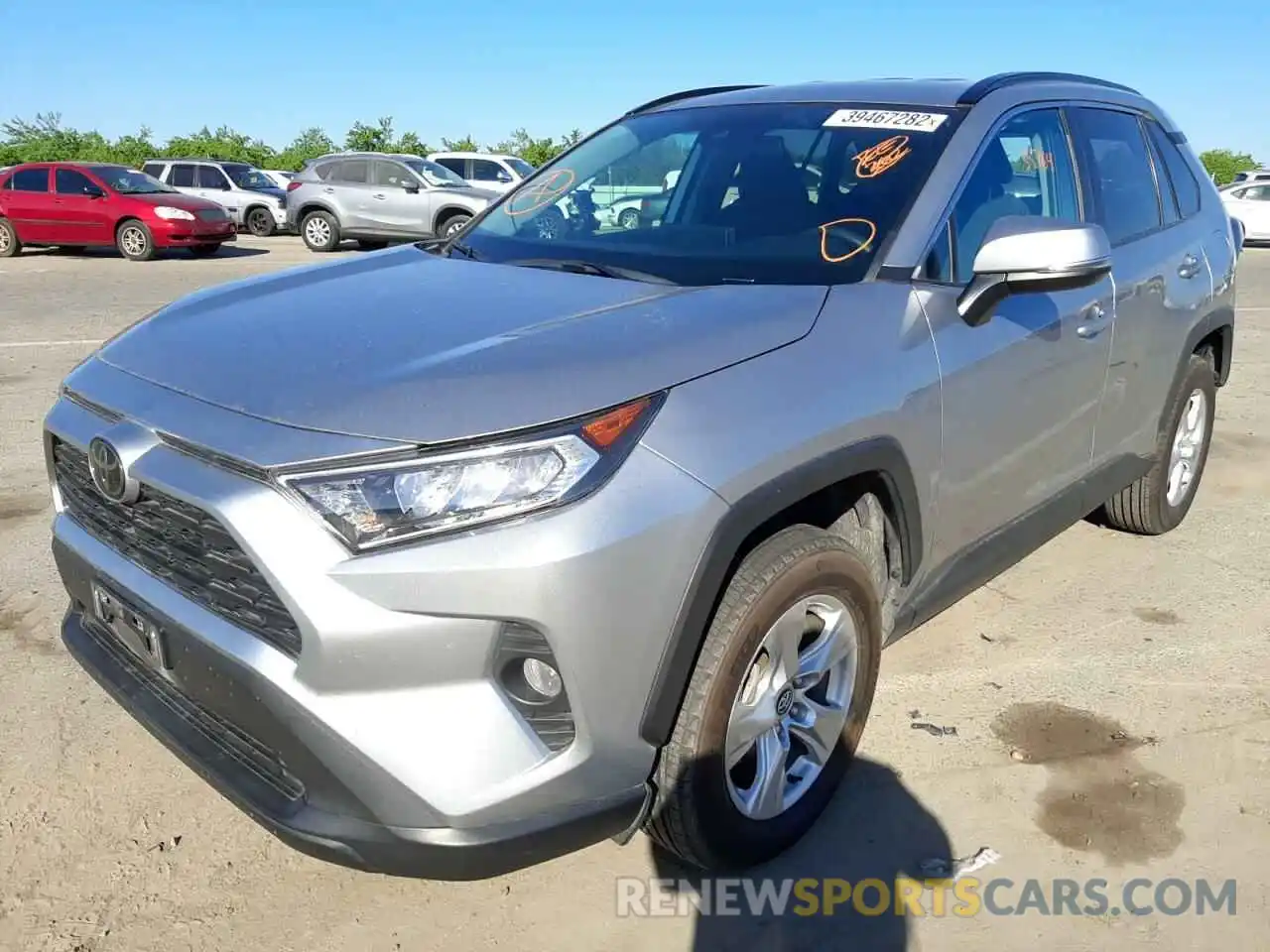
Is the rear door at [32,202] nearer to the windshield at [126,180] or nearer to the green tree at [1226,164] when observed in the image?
the windshield at [126,180]

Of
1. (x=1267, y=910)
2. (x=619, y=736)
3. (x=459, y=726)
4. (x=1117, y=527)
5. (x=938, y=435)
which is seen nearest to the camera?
(x=459, y=726)

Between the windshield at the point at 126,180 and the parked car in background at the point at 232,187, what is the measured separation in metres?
3.66

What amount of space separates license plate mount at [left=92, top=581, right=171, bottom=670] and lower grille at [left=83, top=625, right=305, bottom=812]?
2.6 inches

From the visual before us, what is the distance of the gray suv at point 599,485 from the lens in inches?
73.0

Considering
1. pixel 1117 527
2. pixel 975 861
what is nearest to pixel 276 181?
pixel 1117 527

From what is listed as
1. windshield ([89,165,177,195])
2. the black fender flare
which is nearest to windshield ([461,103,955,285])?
the black fender flare

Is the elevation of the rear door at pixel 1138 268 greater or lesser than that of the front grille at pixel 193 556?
greater

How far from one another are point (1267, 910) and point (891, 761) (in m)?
0.93

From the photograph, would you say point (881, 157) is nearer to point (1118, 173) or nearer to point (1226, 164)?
point (1118, 173)

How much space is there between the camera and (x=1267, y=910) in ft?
7.97

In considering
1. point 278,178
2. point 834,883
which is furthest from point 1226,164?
point 834,883

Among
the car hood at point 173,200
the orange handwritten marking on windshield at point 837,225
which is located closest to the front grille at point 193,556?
the orange handwritten marking on windshield at point 837,225

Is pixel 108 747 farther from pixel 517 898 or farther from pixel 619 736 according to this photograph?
pixel 619 736

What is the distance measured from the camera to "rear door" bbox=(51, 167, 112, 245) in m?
17.0
